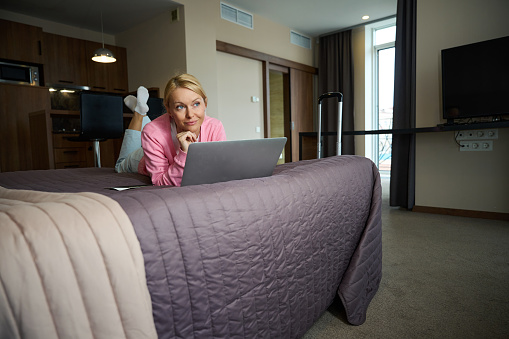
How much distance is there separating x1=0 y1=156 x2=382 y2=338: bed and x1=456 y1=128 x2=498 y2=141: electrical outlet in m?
2.48

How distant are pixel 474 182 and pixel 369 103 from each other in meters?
3.04

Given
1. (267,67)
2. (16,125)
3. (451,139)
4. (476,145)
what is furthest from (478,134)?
(16,125)

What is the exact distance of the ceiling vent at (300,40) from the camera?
5.78 meters

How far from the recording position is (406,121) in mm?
3520

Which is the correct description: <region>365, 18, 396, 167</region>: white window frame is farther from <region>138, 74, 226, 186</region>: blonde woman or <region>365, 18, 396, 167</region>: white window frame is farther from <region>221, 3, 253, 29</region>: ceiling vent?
<region>138, 74, 226, 186</region>: blonde woman

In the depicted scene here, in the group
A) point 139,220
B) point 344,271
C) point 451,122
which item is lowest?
point 344,271

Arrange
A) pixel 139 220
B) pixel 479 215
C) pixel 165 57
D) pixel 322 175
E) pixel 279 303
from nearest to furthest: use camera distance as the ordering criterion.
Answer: pixel 139 220 → pixel 279 303 → pixel 322 175 → pixel 479 215 → pixel 165 57

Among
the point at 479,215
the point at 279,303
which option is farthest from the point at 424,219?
the point at 279,303

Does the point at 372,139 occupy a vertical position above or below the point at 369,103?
below

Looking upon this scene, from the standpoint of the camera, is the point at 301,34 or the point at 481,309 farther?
the point at 301,34

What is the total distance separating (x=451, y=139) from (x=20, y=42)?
17.5 feet

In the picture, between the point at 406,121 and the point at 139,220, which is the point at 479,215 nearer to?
the point at 406,121

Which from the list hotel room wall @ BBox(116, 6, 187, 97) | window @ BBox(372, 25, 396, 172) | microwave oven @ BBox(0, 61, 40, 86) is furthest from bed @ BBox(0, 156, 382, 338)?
window @ BBox(372, 25, 396, 172)

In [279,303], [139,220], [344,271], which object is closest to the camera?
[139,220]
